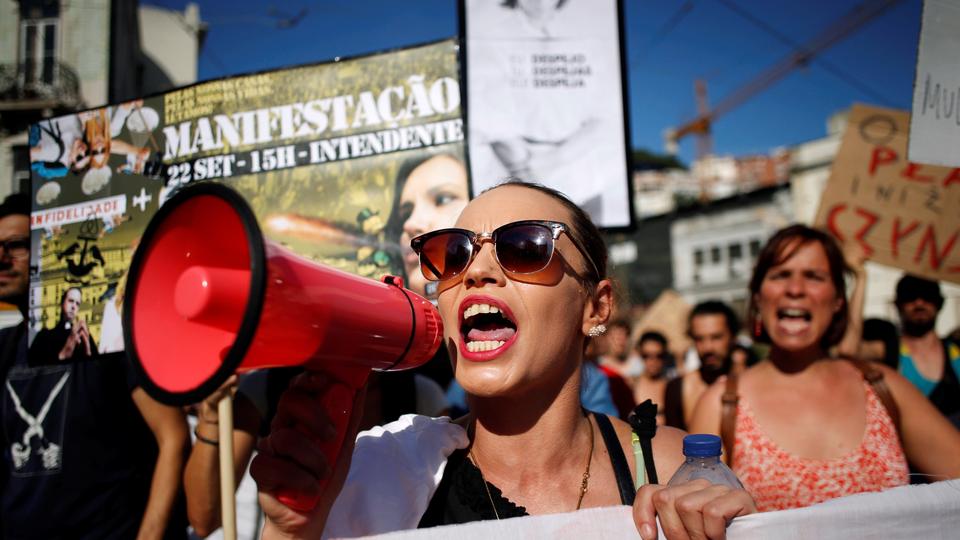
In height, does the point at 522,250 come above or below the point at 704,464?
above

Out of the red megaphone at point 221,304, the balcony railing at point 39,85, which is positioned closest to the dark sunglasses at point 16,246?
the red megaphone at point 221,304

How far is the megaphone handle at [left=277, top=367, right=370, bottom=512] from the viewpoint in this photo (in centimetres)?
119

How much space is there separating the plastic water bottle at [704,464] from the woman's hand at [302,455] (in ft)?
2.20

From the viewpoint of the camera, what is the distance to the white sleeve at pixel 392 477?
1.41 meters

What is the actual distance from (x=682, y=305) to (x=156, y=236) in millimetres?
19652

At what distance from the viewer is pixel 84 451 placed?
264 cm

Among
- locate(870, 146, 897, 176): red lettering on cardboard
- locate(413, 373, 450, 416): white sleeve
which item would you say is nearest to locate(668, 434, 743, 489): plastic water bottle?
locate(413, 373, 450, 416): white sleeve

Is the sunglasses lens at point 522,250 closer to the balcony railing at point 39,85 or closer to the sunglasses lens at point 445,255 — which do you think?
the sunglasses lens at point 445,255

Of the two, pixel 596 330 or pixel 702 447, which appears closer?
pixel 702 447

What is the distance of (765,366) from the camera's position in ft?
9.02

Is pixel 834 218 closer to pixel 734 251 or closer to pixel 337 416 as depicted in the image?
pixel 337 416

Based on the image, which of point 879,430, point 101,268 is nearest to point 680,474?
point 879,430

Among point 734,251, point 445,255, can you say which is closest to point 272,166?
point 445,255

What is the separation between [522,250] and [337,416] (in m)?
0.63
